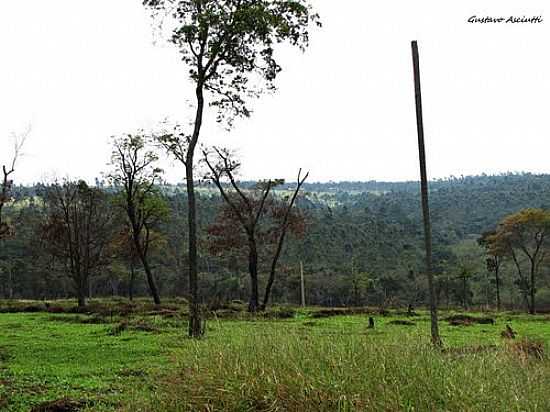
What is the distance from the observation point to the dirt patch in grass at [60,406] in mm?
8305

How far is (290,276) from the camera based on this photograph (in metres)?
56.6

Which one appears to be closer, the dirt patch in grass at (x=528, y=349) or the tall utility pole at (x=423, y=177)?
the dirt patch in grass at (x=528, y=349)

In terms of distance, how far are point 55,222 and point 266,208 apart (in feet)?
47.5

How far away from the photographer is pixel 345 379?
20.7 feet

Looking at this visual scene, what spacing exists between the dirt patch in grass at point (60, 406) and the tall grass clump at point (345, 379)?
182cm

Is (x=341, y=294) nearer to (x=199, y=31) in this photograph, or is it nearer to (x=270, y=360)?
(x=199, y=31)

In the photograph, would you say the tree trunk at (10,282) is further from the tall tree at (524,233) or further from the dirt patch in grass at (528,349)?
the dirt patch in grass at (528,349)

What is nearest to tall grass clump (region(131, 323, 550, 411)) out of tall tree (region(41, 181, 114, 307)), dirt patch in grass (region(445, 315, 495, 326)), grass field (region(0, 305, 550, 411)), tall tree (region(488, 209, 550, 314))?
grass field (region(0, 305, 550, 411))

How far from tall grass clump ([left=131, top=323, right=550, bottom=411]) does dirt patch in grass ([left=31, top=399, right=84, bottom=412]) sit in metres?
1.82

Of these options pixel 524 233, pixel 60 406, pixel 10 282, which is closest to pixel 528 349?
pixel 60 406

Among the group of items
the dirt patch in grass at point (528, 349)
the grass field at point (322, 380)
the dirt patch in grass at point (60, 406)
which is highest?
the grass field at point (322, 380)

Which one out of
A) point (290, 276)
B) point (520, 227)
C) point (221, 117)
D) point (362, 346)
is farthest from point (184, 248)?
point (362, 346)

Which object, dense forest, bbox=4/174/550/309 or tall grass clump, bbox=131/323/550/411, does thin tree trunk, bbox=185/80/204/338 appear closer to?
tall grass clump, bbox=131/323/550/411

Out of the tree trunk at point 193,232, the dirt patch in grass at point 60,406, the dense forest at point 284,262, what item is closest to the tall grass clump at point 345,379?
the dirt patch in grass at point 60,406
